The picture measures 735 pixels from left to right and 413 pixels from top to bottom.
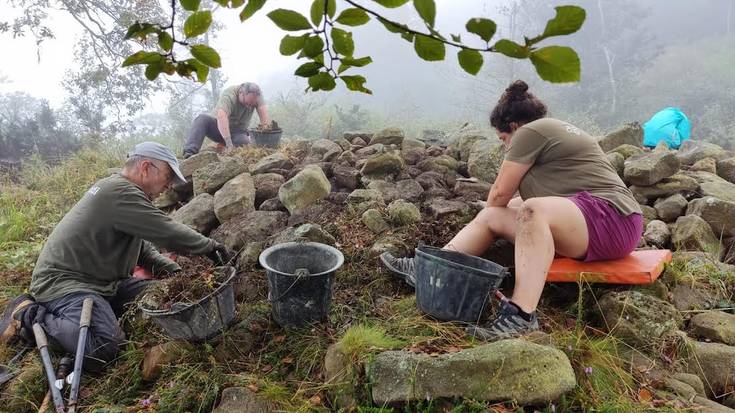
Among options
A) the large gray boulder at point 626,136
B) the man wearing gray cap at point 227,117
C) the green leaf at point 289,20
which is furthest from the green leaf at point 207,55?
the man wearing gray cap at point 227,117

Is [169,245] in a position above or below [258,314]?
above

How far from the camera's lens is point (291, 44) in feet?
2.49

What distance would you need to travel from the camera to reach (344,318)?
2627 millimetres

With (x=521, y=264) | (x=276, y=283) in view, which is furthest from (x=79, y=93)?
(x=521, y=264)

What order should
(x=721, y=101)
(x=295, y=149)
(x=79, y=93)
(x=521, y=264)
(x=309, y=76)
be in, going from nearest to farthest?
(x=309, y=76)
(x=521, y=264)
(x=295, y=149)
(x=79, y=93)
(x=721, y=101)

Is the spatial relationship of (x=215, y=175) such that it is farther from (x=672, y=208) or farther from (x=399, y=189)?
(x=672, y=208)

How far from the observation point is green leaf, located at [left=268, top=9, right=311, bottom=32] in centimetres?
70

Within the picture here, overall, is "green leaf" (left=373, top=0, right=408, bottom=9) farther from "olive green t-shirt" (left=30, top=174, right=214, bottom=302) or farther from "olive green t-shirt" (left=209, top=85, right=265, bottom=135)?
"olive green t-shirt" (left=209, top=85, right=265, bottom=135)

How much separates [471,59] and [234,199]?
3.60m

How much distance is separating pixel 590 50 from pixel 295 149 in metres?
23.1

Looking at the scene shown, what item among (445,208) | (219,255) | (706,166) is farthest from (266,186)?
(706,166)

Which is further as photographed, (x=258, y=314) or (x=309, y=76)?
(x=258, y=314)

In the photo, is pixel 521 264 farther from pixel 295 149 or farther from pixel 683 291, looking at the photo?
pixel 295 149

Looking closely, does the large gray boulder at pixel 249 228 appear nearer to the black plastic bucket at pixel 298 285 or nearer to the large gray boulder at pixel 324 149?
the black plastic bucket at pixel 298 285
